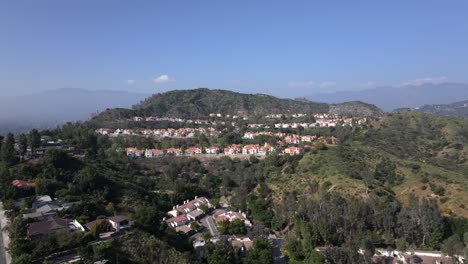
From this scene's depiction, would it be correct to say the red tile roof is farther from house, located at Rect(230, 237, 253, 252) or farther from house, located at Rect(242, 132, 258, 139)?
house, located at Rect(242, 132, 258, 139)

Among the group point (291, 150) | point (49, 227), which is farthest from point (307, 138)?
point (49, 227)

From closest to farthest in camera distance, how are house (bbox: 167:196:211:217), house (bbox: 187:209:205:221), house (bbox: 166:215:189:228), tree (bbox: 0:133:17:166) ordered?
house (bbox: 166:215:189:228)
house (bbox: 187:209:205:221)
tree (bbox: 0:133:17:166)
house (bbox: 167:196:211:217)

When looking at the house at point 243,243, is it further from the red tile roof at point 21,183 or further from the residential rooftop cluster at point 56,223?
the red tile roof at point 21,183

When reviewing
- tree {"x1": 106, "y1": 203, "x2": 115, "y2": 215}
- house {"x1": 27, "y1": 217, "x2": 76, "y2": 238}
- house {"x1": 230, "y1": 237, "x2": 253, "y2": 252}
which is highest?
house {"x1": 27, "y1": 217, "x2": 76, "y2": 238}

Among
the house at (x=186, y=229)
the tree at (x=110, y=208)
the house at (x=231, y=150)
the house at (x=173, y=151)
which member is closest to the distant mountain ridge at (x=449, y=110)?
the house at (x=231, y=150)

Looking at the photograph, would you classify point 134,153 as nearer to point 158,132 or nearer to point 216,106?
point 158,132

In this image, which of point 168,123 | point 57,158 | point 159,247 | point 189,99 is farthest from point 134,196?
point 189,99

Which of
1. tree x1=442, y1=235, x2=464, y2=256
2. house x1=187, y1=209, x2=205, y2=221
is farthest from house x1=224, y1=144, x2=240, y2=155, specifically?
tree x1=442, y1=235, x2=464, y2=256
